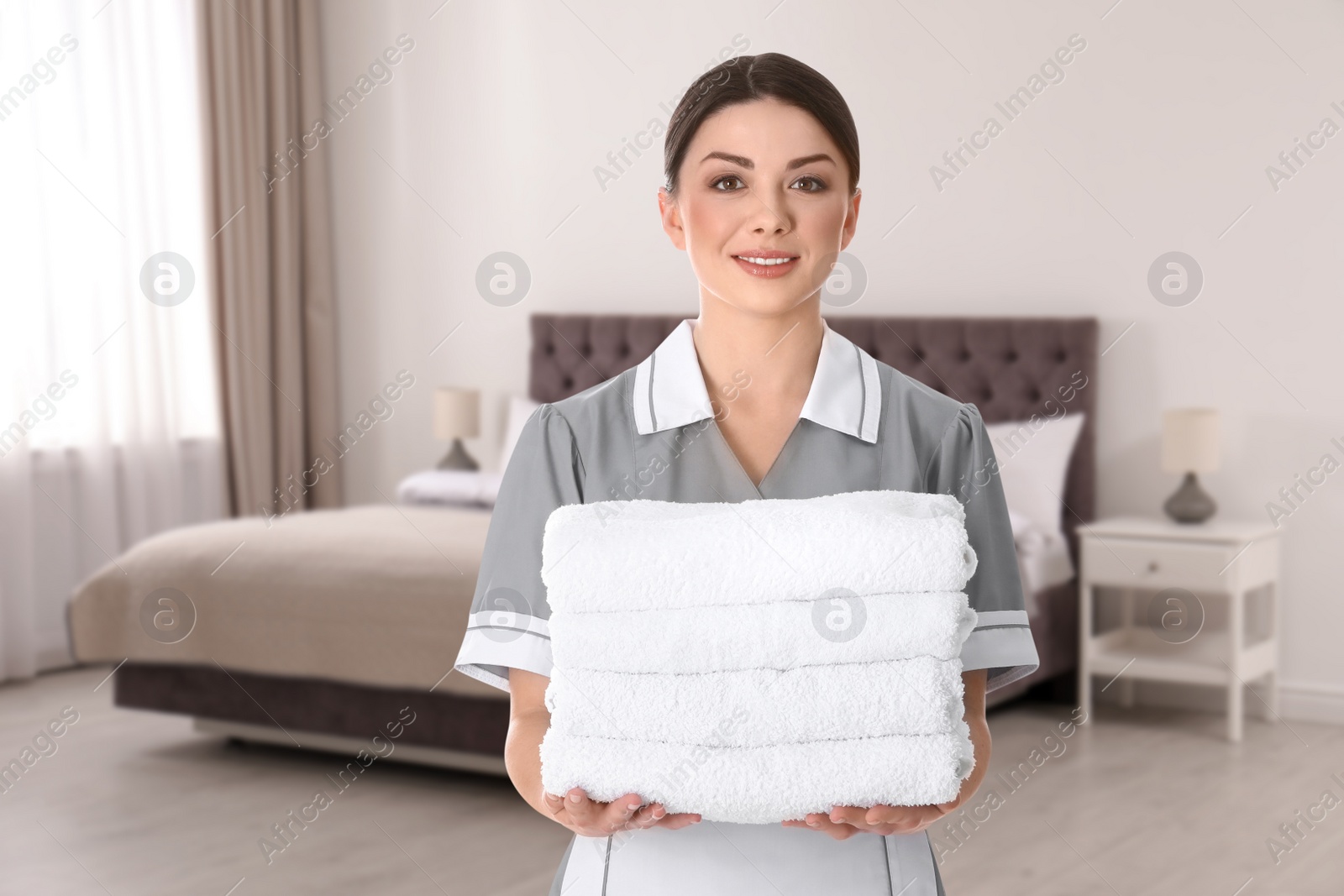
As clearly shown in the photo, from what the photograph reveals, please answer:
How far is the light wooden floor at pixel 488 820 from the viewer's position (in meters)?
2.82

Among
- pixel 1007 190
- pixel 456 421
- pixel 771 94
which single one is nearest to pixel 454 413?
pixel 456 421

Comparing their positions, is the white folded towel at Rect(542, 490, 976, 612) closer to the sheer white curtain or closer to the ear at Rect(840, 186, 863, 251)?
the ear at Rect(840, 186, 863, 251)

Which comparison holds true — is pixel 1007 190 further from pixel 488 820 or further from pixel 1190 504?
pixel 488 820

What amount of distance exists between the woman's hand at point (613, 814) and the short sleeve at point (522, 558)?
0.14 meters

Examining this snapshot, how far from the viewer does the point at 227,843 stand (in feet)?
10.1

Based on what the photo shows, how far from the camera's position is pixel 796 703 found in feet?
2.67

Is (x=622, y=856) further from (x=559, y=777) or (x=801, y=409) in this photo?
(x=801, y=409)

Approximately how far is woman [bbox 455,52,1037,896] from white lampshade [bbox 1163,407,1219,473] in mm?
3287

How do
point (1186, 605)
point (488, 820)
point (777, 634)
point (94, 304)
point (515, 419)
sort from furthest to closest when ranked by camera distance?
1. point (515, 419)
2. point (94, 304)
3. point (1186, 605)
4. point (488, 820)
5. point (777, 634)

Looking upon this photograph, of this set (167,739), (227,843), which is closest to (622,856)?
(227,843)

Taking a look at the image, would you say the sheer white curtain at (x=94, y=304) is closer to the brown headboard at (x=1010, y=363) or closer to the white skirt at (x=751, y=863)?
the brown headboard at (x=1010, y=363)

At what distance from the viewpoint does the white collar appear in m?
0.98

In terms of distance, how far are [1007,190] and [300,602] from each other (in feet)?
8.97

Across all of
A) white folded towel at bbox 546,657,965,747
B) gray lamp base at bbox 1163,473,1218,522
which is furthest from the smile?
gray lamp base at bbox 1163,473,1218,522
